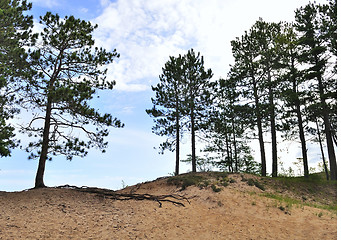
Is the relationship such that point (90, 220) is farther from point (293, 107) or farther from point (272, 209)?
point (293, 107)

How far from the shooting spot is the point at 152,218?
9.60 m

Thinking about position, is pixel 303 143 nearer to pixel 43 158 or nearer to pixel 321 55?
pixel 321 55

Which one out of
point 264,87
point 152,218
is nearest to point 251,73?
point 264,87

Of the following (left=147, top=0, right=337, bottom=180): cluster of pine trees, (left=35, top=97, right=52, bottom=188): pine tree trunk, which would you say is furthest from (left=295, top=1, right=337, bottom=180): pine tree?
(left=35, top=97, right=52, bottom=188): pine tree trunk

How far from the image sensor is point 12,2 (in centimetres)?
1533

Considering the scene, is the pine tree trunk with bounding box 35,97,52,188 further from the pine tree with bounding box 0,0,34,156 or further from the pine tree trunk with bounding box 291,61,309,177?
the pine tree trunk with bounding box 291,61,309,177

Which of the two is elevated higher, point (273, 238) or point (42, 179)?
point (42, 179)

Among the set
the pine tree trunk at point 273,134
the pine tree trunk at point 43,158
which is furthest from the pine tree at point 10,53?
the pine tree trunk at point 273,134

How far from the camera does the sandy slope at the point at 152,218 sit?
813cm

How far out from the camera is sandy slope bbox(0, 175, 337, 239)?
26.7 ft

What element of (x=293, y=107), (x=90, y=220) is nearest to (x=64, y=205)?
(x=90, y=220)

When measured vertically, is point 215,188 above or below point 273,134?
below

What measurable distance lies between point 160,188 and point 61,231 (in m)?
8.17

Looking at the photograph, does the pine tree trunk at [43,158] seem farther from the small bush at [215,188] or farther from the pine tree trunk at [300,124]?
the pine tree trunk at [300,124]
